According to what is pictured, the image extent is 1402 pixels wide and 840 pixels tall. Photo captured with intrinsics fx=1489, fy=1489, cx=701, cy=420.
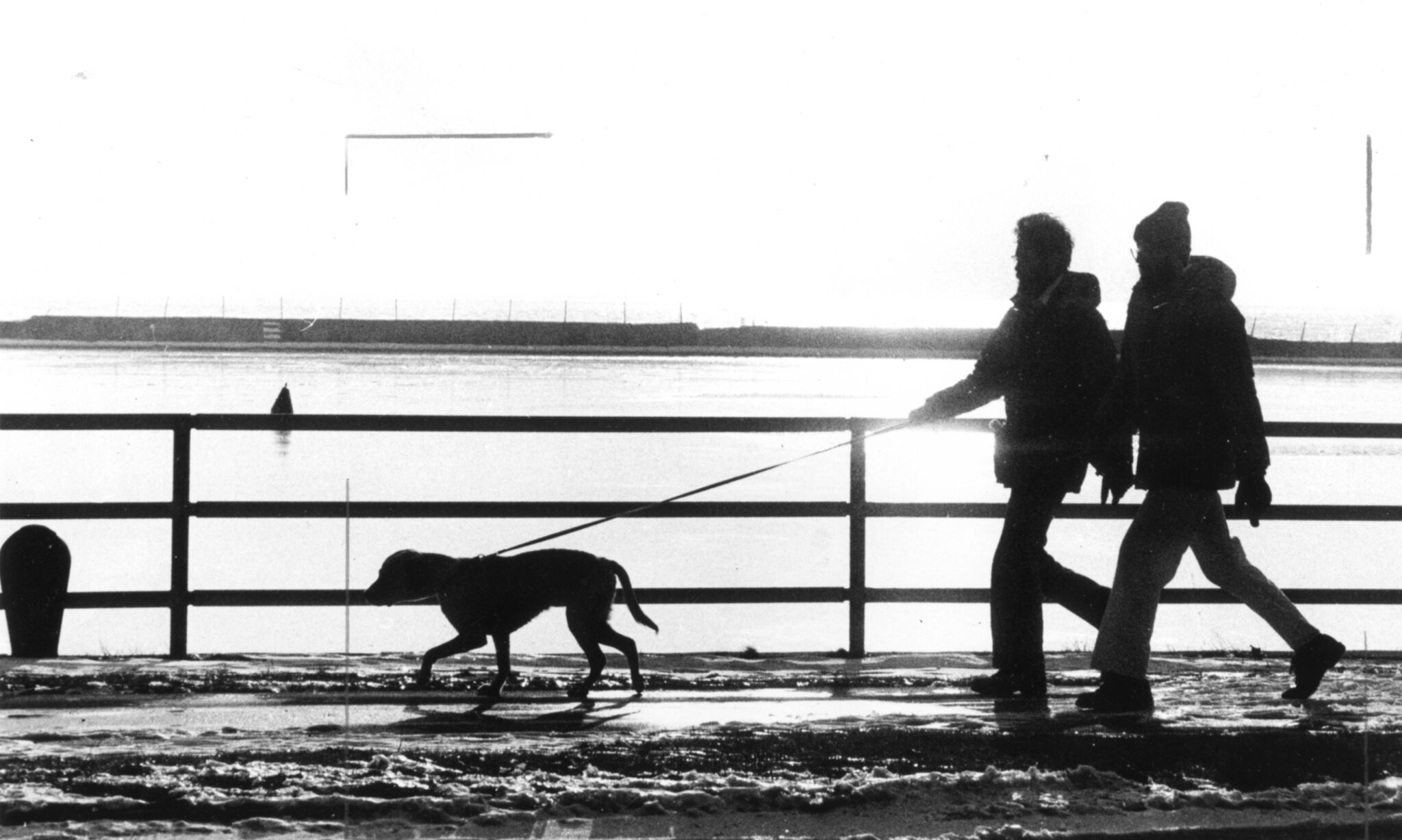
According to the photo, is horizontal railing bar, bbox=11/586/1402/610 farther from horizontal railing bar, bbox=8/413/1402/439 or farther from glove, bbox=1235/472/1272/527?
glove, bbox=1235/472/1272/527

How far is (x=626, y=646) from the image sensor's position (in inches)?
236

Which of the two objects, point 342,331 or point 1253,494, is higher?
point 342,331

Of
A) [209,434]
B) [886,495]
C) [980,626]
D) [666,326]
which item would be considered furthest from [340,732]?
[666,326]

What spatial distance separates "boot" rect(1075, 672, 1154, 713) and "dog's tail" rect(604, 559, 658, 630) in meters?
1.75

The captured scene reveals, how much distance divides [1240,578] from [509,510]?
3241 mm

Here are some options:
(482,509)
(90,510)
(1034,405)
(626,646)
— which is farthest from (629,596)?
(90,510)

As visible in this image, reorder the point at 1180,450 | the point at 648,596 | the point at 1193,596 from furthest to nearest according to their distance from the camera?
the point at 1193,596
the point at 648,596
the point at 1180,450

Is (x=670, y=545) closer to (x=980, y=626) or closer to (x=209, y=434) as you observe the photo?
(x=980, y=626)

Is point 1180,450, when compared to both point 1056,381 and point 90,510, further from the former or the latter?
point 90,510

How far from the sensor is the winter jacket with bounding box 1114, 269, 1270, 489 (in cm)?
545

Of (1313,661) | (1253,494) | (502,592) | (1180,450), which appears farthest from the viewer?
(502,592)

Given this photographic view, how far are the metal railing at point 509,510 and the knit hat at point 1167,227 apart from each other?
155cm

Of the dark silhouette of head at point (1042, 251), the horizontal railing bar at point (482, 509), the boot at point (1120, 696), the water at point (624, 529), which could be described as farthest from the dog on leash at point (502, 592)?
the water at point (624, 529)

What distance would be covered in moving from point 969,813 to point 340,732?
2.22m
